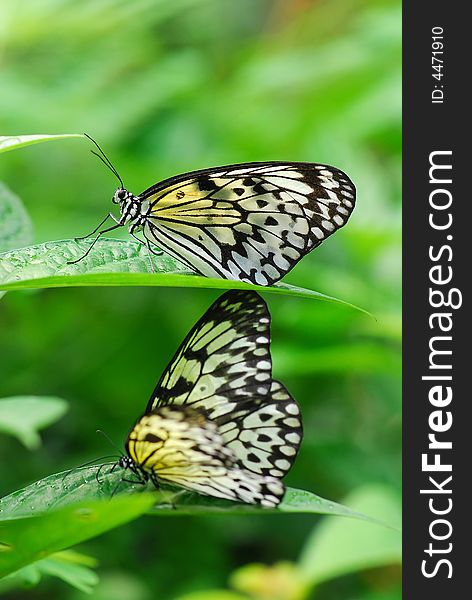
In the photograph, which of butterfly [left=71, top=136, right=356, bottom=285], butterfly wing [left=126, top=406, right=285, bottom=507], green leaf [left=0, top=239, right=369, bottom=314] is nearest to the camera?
green leaf [left=0, top=239, right=369, bottom=314]

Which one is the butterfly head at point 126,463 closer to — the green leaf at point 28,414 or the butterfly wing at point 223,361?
the butterfly wing at point 223,361

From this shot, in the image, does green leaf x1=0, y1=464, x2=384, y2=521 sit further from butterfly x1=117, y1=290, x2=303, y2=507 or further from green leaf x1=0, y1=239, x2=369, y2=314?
green leaf x1=0, y1=239, x2=369, y2=314

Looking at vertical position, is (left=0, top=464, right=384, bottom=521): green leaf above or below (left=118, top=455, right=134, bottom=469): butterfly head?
below

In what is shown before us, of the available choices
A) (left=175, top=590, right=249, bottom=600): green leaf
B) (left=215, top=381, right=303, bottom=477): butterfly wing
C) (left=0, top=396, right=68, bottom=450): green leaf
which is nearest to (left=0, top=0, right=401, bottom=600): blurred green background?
(left=175, top=590, right=249, bottom=600): green leaf

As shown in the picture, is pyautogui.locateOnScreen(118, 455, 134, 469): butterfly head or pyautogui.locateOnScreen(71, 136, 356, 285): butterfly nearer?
pyautogui.locateOnScreen(118, 455, 134, 469): butterfly head

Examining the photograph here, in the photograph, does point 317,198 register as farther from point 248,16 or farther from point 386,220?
point 248,16

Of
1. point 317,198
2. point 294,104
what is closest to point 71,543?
→ point 317,198

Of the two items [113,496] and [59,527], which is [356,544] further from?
[59,527]
